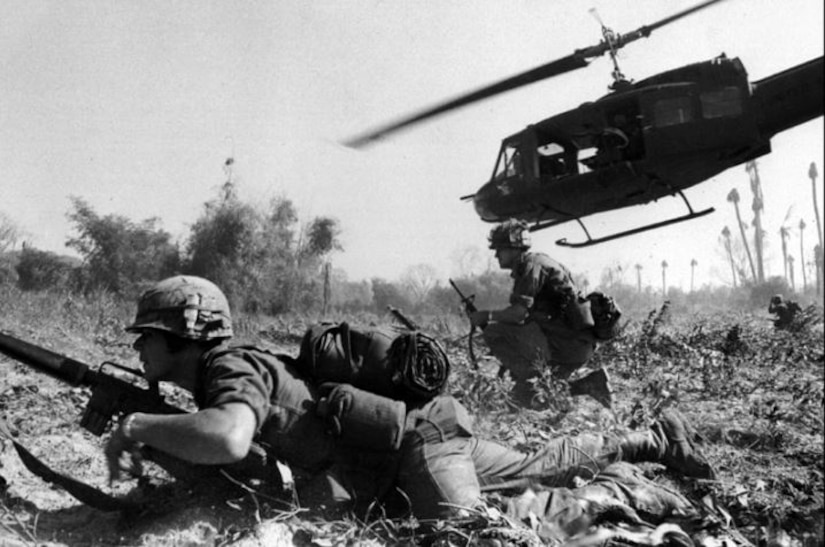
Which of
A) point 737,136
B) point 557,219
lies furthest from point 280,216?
point 737,136

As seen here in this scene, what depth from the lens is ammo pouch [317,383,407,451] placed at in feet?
8.91

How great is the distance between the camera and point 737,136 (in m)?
8.04

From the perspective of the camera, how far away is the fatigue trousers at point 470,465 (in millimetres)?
2730

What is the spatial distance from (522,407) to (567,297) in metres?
1.05

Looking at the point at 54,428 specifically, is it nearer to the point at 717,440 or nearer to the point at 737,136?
the point at 717,440

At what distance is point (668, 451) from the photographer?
3496mm

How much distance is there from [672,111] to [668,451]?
602 cm

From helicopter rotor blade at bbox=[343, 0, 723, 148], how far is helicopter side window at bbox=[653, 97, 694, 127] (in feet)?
2.95

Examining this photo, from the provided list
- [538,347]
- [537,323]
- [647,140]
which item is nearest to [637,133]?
[647,140]

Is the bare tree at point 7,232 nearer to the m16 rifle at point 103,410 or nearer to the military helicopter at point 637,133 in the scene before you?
the m16 rifle at point 103,410

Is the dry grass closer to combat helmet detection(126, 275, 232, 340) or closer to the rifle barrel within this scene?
the rifle barrel

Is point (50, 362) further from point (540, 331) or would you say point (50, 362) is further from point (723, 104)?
point (723, 104)

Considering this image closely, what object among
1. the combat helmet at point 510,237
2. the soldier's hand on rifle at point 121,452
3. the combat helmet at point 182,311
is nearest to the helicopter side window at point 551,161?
the combat helmet at point 510,237

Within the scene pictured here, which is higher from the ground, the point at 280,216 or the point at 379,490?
the point at 280,216
